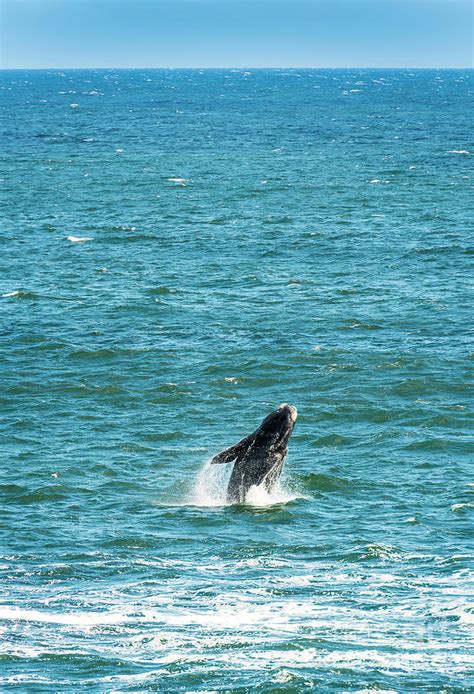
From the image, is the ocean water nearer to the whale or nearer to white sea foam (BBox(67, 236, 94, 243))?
white sea foam (BBox(67, 236, 94, 243))

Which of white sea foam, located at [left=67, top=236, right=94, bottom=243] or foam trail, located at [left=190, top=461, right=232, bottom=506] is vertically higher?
white sea foam, located at [left=67, top=236, right=94, bottom=243]

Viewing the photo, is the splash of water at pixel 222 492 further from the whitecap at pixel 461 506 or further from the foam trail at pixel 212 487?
the whitecap at pixel 461 506

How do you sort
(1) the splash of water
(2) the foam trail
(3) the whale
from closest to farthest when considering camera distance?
(3) the whale
(1) the splash of water
(2) the foam trail

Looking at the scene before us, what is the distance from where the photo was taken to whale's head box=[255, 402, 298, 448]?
3438cm

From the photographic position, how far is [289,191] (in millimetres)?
98625

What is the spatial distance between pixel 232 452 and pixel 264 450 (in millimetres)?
949

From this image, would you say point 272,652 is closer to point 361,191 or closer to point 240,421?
point 240,421

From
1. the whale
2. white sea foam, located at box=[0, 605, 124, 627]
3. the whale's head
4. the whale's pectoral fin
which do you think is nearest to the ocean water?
white sea foam, located at box=[0, 605, 124, 627]

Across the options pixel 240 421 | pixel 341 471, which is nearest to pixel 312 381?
pixel 240 421

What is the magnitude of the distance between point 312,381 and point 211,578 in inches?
734

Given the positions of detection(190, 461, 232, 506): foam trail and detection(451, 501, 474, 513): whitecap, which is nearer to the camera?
detection(451, 501, 474, 513): whitecap

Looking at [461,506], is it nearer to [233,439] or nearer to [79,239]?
[233,439]

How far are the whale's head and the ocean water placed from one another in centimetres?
198

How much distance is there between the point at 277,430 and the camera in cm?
3441
